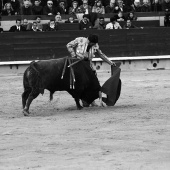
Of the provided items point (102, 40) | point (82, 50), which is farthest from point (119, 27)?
point (82, 50)

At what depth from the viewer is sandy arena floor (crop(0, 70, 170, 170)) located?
21.8 ft

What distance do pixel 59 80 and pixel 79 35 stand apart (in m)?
7.40

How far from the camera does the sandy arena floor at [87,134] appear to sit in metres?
6.64

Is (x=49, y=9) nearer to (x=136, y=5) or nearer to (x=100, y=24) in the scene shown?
(x=100, y=24)

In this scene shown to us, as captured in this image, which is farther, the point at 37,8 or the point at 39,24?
the point at 39,24

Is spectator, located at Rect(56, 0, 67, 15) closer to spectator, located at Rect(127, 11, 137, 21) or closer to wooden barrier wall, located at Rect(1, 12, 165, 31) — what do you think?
wooden barrier wall, located at Rect(1, 12, 165, 31)

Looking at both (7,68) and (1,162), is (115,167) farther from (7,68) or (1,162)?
(7,68)

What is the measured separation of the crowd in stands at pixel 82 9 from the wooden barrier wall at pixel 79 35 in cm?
19

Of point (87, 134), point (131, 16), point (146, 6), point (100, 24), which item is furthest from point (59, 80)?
point (146, 6)

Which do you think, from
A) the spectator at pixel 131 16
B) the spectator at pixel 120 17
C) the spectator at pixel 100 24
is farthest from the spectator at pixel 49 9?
the spectator at pixel 131 16

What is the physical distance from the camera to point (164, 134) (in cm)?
817

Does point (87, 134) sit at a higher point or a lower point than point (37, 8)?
lower

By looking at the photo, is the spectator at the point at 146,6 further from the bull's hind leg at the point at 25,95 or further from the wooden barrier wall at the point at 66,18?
the bull's hind leg at the point at 25,95

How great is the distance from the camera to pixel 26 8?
16.8 meters
